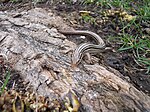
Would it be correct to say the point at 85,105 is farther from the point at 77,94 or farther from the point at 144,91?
the point at 144,91

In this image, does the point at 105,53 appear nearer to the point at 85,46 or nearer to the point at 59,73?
the point at 85,46

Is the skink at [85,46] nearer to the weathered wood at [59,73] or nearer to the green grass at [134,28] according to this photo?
the weathered wood at [59,73]

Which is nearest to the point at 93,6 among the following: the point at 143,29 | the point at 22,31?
the point at 143,29

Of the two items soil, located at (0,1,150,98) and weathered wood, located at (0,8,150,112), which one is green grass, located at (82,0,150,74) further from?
weathered wood, located at (0,8,150,112)

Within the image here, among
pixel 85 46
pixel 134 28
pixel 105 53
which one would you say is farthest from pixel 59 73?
pixel 134 28

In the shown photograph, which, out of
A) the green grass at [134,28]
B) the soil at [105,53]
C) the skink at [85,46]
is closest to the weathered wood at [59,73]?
the skink at [85,46]
